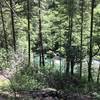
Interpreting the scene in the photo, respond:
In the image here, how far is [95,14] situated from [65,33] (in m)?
5.73

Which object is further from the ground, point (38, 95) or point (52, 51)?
point (52, 51)

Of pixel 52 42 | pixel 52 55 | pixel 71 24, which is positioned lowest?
pixel 52 55

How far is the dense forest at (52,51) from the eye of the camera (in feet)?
35.1

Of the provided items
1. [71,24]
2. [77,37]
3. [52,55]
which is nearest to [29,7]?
[71,24]

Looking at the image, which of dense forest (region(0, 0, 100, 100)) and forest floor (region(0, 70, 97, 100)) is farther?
dense forest (region(0, 0, 100, 100))

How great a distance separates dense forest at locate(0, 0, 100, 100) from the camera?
1070cm

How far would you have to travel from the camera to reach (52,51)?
3219 cm

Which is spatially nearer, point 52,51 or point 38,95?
point 38,95

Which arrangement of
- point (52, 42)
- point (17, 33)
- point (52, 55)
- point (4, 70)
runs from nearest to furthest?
point (4, 70) → point (17, 33) → point (52, 42) → point (52, 55)

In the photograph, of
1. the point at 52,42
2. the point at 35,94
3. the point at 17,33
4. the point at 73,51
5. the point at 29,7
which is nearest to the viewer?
the point at 35,94

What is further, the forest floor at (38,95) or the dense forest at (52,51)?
the dense forest at (52,51)

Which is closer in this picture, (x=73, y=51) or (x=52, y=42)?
(x=73, y=51)

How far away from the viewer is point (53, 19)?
2780 cm

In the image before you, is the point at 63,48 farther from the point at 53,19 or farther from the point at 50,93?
the point at 50,93
